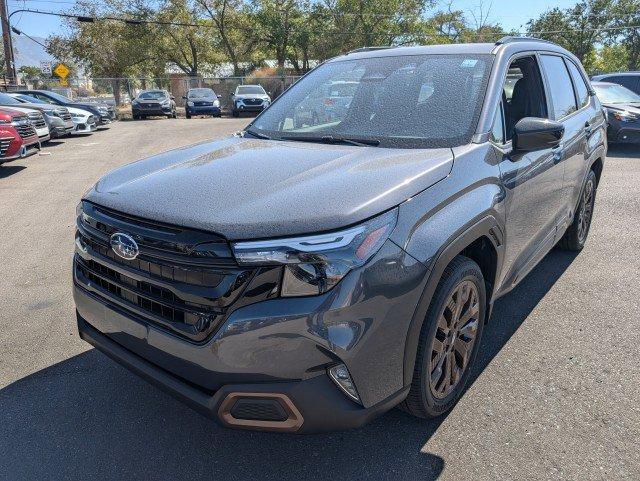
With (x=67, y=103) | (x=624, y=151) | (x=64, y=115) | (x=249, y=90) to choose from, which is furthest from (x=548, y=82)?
(x=249, y=90)

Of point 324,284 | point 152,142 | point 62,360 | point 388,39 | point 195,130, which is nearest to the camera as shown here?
point 324,284

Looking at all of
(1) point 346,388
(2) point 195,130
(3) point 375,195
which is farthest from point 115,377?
(2) point 195,130

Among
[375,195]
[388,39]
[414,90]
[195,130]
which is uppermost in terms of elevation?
[388,39]

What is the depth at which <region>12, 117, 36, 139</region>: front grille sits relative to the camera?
419 inches

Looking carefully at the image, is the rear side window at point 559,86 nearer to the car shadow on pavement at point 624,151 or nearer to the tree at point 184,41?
the car shadow on pavement at point 624,151

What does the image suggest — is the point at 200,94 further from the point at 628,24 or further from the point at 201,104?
the point at 628,24

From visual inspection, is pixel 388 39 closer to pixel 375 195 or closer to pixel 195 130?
pixel 195 130

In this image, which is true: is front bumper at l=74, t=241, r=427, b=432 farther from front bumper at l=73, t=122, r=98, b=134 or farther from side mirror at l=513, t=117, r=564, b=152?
front bumper at l=73, t=122, r=98, b=134

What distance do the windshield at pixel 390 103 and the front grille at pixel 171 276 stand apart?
4.33ft

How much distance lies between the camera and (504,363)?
331 cm

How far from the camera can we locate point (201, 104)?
27.9 m

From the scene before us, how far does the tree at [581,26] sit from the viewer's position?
4238cm

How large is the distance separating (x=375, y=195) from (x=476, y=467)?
A: 1.35 m

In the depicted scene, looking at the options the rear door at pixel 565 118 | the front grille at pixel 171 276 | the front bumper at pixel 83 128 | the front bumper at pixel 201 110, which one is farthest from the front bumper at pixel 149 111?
the front grille at pixel 171 276
